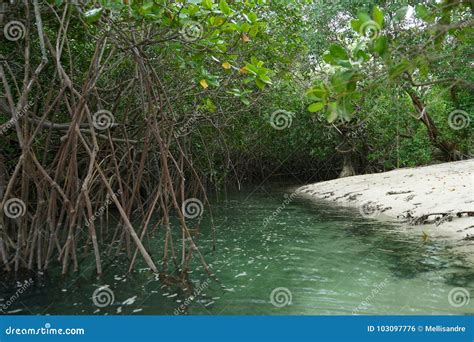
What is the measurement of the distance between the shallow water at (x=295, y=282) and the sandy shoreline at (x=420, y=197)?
2.05ft

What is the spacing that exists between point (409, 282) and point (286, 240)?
2.94m

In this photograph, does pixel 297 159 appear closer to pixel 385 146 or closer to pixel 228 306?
pixel 385 146

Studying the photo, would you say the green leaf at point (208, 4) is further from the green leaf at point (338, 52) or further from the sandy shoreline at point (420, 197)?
the sandy shoreline at point (420, 197)

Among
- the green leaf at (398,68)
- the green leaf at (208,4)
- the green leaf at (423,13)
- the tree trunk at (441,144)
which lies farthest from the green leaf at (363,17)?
the tree trunk at (441,144)

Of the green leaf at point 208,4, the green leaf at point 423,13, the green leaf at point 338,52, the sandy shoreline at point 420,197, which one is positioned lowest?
the sandy shoreline at point 420,197

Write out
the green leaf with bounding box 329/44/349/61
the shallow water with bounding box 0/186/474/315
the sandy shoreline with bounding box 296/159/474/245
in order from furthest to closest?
the sandy shoreline with bounding box 296/159/474/245, the shallow water with bounding box 0/186/474/315, the green leaf with bounding box 329/44/349/61

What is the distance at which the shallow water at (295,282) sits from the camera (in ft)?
14.3

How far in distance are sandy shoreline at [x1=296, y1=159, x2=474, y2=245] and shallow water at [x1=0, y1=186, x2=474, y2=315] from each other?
626 mm

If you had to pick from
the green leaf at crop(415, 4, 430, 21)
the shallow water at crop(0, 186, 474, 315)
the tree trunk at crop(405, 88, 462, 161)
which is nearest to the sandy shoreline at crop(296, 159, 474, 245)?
the shallow water at crop(0, 186, 474, 315)

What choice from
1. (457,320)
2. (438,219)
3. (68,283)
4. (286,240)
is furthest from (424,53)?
(438,219)

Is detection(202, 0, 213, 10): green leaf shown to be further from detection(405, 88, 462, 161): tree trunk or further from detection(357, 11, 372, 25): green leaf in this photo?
detection(405, 88, 462, 161): tree trunk

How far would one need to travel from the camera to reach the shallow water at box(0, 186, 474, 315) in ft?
14.3

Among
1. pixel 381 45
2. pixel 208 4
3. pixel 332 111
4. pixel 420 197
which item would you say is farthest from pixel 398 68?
pixel 420 197

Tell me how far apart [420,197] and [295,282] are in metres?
6.06
